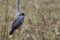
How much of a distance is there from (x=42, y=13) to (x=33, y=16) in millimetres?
164

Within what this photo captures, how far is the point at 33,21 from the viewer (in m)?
4.40

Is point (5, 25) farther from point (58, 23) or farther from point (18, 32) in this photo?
point (58, 23)

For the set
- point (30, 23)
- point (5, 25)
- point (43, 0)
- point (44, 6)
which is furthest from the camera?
point (43, 0)

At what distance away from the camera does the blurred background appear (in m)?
3.74

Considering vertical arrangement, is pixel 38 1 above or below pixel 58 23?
above

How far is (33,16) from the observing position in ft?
14.4

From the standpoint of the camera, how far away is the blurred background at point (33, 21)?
374cm

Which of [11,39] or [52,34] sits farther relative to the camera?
[52,34]

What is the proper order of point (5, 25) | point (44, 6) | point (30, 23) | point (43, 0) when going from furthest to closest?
point (43, 0) → point (44, 6) → point (30, 23) → point (5, 25)

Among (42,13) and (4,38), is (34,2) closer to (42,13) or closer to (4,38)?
(42,13)

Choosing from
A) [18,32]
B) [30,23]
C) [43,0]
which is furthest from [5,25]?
[43,0]

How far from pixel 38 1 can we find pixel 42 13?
1.15 ft

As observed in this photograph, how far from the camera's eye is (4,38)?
3.81 metres

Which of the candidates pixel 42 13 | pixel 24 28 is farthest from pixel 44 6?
pixel 24 28
